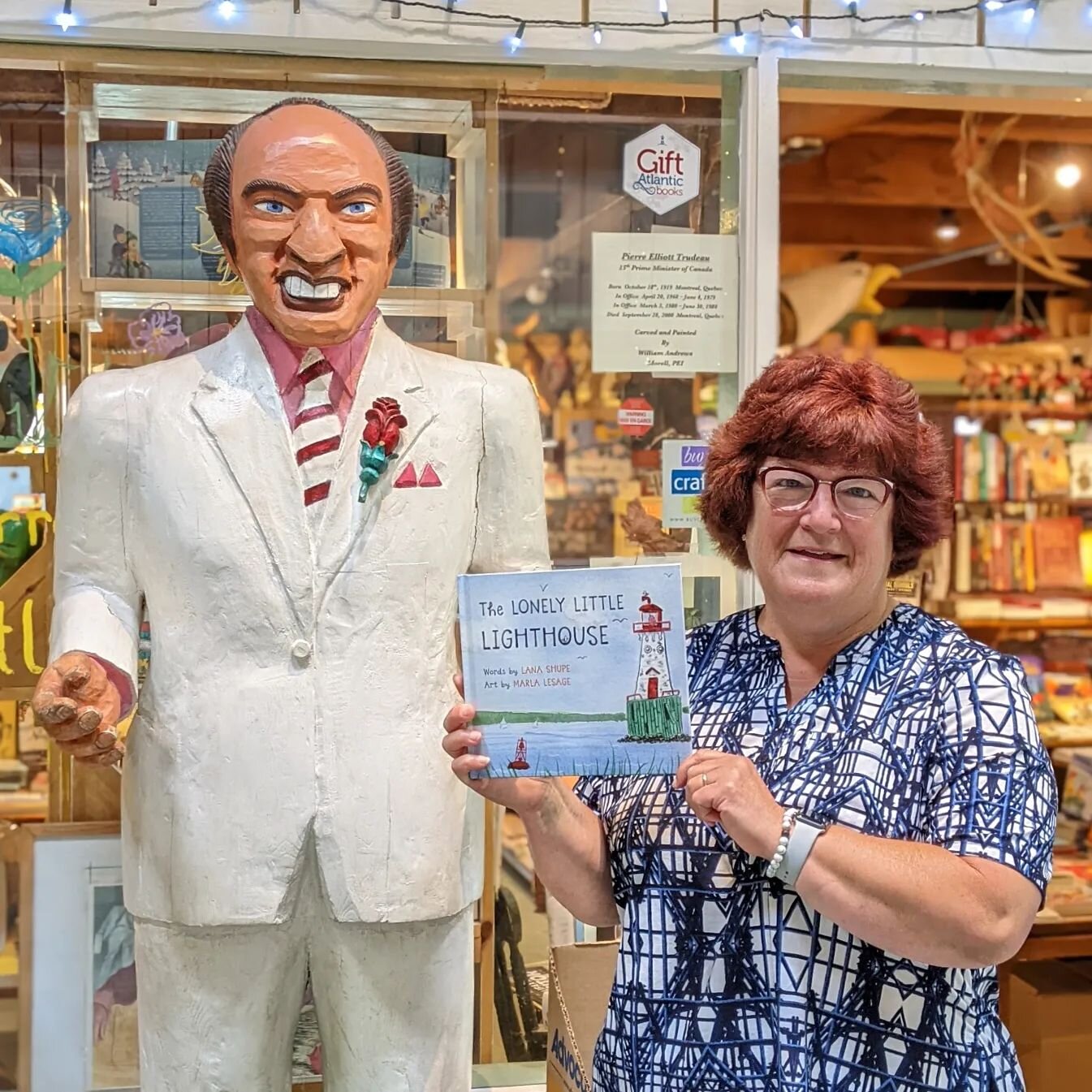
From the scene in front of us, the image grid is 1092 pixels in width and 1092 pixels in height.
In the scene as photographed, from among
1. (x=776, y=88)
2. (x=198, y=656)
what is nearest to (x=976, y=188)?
(x=776, y=88)

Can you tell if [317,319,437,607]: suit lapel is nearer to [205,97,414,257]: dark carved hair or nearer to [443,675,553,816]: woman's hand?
[205,97,414,257]: dark carved hair

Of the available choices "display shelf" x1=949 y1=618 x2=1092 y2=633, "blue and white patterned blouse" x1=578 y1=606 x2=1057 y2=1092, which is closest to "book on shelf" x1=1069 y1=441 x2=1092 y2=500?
"display shelf" x1=949 y1=618 x2=1092 y2=633

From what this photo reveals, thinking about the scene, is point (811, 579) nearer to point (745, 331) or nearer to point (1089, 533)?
→ point (745, 331)

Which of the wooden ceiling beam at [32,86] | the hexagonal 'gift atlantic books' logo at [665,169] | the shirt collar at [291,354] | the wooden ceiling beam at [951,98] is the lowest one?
the shirt collar at [291,354]

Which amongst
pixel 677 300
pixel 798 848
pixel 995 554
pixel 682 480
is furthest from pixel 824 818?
pixel 995 554

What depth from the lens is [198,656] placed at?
1.65 meters

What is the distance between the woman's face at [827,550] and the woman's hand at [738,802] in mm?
221

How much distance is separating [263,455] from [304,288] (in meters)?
0.22

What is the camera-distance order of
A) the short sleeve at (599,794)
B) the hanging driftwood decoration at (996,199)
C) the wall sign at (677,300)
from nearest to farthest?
1. the short sleeve at (599,794)
2. the wall sign at (677,300)
3. the hanging driftwood decoration at (996,199)

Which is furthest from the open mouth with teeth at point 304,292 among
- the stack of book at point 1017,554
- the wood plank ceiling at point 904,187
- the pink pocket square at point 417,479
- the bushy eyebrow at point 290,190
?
the stack of book at point 1017,554

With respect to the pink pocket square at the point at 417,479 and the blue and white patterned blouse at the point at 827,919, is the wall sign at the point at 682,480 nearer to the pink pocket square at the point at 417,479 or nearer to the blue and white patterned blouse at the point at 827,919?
the pink pocket square at the point at 417,479

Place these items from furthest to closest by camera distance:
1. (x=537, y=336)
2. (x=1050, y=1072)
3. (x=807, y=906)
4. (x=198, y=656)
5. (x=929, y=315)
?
(x=929, y=315)
(x=537, y=336)
(x=1050, y=1072)
(x=198, y=656)
(x=807, y=906)

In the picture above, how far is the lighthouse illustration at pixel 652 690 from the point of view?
4.64 ft

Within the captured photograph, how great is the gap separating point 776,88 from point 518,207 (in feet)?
8.15
